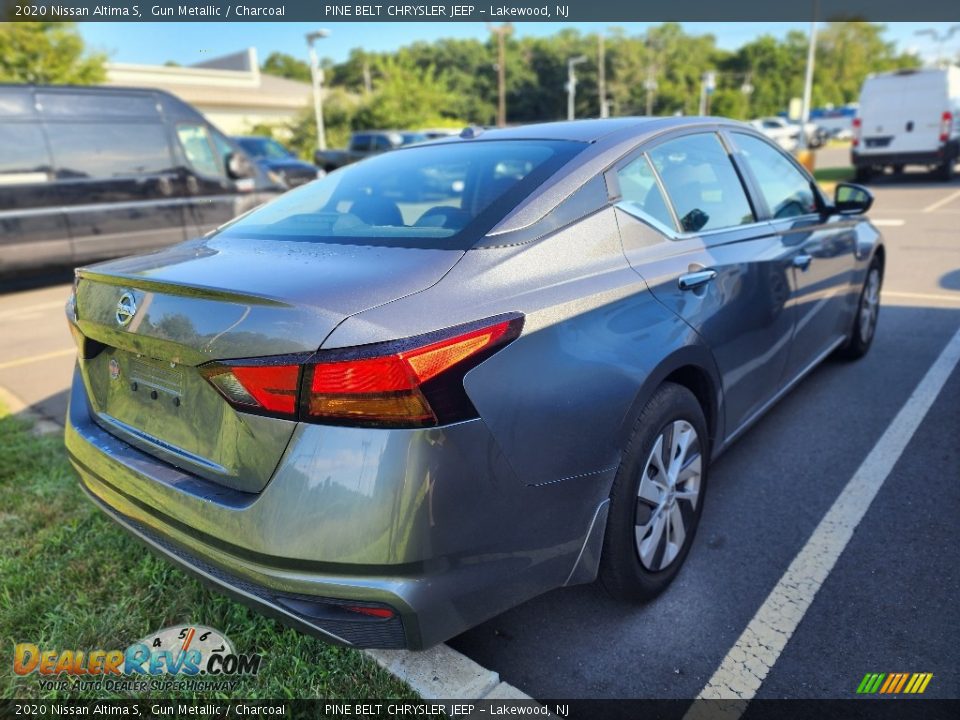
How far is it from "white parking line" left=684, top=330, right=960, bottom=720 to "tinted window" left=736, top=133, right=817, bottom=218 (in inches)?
51.9

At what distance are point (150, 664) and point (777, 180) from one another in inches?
140

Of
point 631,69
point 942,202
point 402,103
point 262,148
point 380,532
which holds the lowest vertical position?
point 942,202

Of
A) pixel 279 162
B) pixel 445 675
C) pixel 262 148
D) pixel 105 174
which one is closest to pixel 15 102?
pixel 105 174

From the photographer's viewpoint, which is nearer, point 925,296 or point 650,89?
point 925,296

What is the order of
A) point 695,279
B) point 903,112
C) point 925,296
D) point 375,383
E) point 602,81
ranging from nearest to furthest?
point 375,383 < point 695,279 < point 925,296 < point 903,112 < point 602,81

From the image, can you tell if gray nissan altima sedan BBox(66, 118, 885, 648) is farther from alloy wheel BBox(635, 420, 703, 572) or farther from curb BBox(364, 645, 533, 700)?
curb BBox(364, 645, 533, 700)

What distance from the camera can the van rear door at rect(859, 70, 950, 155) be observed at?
15.9 m

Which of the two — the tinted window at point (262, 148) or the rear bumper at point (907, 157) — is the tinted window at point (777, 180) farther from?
the tinted window at point (262, 148)

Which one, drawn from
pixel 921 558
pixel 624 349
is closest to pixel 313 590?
pixel 624 349

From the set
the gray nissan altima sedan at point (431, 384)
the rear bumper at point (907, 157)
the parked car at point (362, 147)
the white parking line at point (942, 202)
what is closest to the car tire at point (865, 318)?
the gray nissan altima sedan at point (431, 384)

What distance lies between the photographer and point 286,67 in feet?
279

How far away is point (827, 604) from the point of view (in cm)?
236

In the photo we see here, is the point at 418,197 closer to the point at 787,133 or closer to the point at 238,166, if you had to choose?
the point at 238,166
